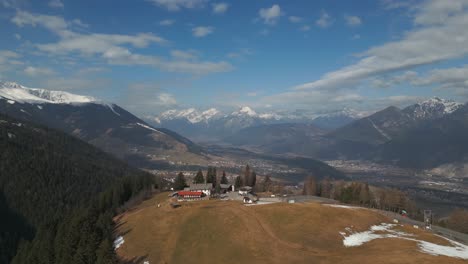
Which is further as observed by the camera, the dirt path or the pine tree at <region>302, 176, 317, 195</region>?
the pine tree at <region>302, 176, 317, 195</region>

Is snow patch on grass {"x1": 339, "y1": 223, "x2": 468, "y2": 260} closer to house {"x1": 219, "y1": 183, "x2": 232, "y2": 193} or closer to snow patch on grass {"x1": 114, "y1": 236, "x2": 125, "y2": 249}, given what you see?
snow patch on grass {"x1": 114, "y1": 236, "x2": 125, "y2": 249}

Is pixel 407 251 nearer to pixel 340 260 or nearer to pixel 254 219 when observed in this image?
pixel 340 260

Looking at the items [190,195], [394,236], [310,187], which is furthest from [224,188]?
[394,236]

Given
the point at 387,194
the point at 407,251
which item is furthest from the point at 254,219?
the point at 387,194

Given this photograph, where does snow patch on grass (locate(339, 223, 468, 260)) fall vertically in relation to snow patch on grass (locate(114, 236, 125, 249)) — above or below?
above

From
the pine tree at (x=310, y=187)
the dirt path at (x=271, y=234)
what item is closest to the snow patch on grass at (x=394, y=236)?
the dirt path at (x=271, y=234)

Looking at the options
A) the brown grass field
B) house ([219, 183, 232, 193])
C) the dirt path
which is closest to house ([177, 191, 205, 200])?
the brown grass field

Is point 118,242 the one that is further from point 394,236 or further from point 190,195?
point 394,236

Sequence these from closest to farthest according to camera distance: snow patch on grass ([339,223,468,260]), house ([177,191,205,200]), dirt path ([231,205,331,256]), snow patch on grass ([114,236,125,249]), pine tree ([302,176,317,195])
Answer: snow patch on grass ([339,223,468,260]) → dirt path ([231,205,331,256]) → snow patch on grass ([114,236,125,249]) → house ([177,191,205,200]) → pine tree ([302,176,317,195])

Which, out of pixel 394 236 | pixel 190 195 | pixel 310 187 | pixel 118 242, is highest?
pixel 190 195
